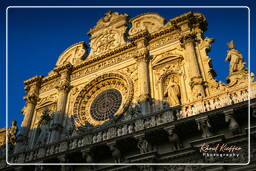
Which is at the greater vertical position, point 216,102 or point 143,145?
point 216,102

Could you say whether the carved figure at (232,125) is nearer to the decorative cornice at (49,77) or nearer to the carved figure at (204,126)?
the carved figure at (204,126)

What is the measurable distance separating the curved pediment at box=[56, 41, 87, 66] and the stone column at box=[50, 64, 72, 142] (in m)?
1.03

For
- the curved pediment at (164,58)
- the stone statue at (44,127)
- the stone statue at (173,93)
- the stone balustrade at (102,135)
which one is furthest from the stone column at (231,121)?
the stone statue at (44,127)

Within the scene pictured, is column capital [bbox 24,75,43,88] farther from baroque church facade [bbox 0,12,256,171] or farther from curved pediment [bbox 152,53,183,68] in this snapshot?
curved pediment [bbox 152,53,183,68]

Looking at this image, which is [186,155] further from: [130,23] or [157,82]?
[130,23]

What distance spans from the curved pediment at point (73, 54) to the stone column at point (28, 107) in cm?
163

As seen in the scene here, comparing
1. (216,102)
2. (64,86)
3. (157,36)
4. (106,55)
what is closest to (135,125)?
(216,102)

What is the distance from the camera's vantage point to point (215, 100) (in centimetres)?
907

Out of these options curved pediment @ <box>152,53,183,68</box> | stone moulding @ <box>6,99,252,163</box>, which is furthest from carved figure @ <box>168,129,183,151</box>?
curved pediment @ <box>152,53,183,68</box>

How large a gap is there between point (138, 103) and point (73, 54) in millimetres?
6675

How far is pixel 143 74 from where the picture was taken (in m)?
12.3

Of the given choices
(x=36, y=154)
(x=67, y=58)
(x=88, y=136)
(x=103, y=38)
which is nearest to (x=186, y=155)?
(x=88, y=136)

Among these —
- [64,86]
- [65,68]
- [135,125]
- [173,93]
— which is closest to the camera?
[135,125]

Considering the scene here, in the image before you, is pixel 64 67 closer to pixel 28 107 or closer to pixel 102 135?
pixel 28 107
